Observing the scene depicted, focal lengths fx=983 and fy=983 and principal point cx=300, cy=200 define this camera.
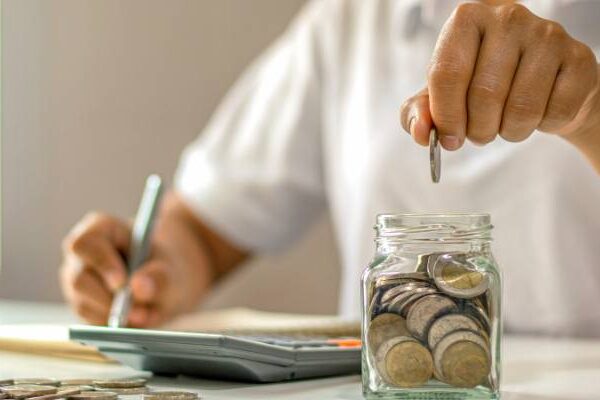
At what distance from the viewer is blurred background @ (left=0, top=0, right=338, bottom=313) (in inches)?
80.6

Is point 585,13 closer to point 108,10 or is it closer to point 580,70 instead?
point 580,70

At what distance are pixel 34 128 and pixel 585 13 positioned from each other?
50.7 inches

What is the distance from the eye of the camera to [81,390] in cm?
58

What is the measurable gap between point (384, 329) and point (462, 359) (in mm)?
46

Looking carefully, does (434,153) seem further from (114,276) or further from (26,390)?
(114,276)

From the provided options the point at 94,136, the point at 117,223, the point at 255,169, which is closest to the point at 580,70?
the point at 117,223

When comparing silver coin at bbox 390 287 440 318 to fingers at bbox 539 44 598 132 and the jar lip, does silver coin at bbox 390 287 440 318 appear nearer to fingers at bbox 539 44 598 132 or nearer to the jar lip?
the jar lip

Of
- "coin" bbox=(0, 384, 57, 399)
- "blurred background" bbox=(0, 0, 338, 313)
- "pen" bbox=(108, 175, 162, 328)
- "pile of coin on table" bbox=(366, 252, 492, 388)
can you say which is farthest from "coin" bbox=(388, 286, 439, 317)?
"blurred background" bbox=(0, 0, 338, 313)

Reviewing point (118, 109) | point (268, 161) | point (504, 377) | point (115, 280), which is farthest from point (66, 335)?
point (118, 109)

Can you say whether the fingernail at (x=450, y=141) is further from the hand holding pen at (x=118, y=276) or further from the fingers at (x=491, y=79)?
the hand holding pen at (x=118, y=276)

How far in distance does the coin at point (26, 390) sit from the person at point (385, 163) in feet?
0.87

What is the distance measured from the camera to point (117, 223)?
1201mm

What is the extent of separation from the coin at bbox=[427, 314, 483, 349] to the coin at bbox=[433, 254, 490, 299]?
0.5 inches

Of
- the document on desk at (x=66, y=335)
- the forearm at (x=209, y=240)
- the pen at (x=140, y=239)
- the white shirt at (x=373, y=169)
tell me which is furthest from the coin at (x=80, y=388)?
the forearm at (x=209, y=240)
